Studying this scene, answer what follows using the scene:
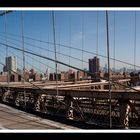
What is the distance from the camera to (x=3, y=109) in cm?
491

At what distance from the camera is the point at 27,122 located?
3623 millimetres
